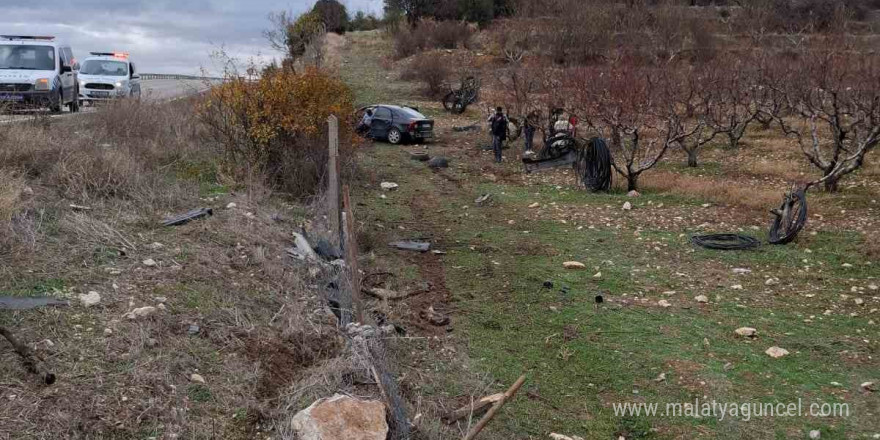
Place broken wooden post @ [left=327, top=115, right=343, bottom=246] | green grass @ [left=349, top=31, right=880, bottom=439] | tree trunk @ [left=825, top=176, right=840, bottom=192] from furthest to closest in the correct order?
1. tree trunk @ [left=825, top=176, right=840, bottom=192]
2. broken wooden post @ [left=327, top=115, right=343, bottom=246]
3. green grass @ [left=349, top=31, right=880, bottom=439]

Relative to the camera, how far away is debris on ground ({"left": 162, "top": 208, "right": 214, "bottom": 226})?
8.58 meters

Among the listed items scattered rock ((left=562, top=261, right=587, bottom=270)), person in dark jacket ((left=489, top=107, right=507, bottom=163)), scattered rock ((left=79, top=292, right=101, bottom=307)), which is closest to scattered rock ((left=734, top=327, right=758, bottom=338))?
scattered rock ((left=562, top=261, right=587, bottom=270))

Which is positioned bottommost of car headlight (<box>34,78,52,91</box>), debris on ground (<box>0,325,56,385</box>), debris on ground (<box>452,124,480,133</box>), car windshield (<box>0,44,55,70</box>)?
debris on ground (<box>0,325,56,385</box>)

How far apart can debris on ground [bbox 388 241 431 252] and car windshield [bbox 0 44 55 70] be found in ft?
35.3

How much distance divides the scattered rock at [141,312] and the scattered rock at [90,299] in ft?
1.11

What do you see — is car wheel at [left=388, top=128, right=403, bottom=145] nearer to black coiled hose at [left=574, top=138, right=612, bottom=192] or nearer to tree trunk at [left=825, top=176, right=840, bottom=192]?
black coiled hose at [left=574, top=138, right=612, bottom=192]

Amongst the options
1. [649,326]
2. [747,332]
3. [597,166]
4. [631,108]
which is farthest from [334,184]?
[631,108]

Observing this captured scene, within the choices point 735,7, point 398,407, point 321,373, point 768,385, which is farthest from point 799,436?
point 735,7

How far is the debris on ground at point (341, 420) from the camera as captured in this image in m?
4.74

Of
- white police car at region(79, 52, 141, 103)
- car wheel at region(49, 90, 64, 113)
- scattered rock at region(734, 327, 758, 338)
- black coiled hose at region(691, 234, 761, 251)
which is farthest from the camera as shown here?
white police car at region(79, 52, 141, 103)

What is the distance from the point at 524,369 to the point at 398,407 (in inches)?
65.2

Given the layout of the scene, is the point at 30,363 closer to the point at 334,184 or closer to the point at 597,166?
the point at 334,184

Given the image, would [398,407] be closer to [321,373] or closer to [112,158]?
[321,373]

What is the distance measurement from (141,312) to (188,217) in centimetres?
302
